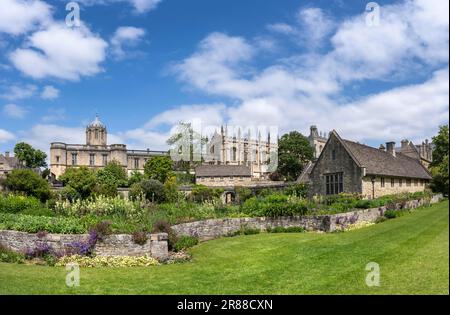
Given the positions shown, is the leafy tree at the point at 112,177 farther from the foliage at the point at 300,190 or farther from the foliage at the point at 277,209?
the foliage at the point at 277,209

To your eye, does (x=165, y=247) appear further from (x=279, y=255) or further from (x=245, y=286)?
(x=245, y=286)

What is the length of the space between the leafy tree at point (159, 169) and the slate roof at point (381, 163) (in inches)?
1336

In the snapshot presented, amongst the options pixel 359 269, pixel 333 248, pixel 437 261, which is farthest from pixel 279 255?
pixel 437 261

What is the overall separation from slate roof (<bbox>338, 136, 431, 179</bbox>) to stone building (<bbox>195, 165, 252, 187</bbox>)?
3163 cm

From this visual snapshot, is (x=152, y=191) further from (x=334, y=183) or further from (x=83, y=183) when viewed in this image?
(x=334, y=183)

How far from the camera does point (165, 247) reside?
15.4 m

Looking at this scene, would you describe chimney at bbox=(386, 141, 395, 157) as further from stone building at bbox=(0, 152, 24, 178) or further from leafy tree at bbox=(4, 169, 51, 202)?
stone building at bbox=(0, 152, 24, 178)

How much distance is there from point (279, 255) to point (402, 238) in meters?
4.52

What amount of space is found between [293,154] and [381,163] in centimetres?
3578

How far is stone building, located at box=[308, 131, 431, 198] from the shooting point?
29.8 m

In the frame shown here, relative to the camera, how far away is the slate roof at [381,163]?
30.5 meters

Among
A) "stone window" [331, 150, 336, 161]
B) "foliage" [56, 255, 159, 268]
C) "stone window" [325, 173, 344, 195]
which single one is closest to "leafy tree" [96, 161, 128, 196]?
"stone window" [325, 173, 344, 195]
